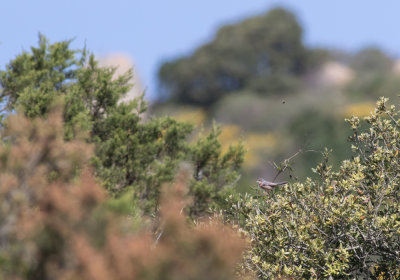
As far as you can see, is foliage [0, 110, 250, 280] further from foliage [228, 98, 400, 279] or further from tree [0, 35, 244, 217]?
tree [0, 35, 244, 217]

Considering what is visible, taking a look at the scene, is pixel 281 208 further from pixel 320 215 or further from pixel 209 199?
pixel 209 199

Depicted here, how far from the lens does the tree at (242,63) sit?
11294 centimetres

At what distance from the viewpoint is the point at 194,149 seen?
1930cm

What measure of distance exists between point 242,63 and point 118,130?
98.1 m

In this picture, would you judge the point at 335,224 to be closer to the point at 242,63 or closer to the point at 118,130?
the point at 118,130

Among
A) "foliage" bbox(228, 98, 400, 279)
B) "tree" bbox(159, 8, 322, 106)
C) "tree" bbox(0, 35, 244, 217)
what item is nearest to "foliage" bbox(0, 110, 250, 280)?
"foliage" bbox(228, 98, 400, 279)

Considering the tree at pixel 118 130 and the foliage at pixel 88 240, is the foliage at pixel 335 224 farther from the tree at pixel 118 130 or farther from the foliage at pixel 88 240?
the tree at pixel 118 130

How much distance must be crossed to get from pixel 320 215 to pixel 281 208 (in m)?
0.65

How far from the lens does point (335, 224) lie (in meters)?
10.2

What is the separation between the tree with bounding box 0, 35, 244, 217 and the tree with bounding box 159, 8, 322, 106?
304 feet

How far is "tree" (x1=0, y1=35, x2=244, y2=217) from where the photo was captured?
1769 cm

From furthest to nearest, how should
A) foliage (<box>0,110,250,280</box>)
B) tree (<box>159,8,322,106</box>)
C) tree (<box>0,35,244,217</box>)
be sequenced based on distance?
tree (<box>159,8,322,106</box>), tree (<box>0,35,244,217</box>), foliage (<box>0,110,250,280</box>)

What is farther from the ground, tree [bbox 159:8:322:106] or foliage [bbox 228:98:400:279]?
tree [bbox 159:8:322:106]

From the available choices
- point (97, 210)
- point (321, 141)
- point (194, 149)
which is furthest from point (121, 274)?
point (321, 141)
